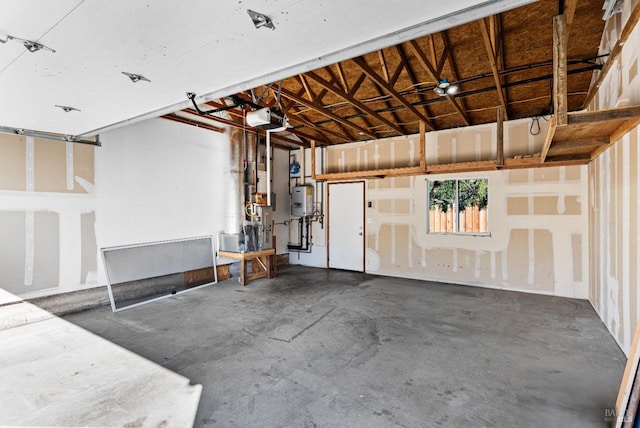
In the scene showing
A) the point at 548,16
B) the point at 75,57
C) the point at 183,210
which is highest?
the point at 548,16

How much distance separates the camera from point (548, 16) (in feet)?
10.4

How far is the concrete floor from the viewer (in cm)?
207

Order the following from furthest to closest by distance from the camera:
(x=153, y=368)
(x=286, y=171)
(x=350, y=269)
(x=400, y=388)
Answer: (x=286, y=171) < (x=350, y=269) < (x=153, y=368) < (x=400, y=388)

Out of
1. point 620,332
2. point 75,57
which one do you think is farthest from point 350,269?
point 75,57

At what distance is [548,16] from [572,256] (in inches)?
145

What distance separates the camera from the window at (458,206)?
563 cm

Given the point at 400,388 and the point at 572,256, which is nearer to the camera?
the point at 400,388

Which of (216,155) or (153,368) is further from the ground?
(216,155)

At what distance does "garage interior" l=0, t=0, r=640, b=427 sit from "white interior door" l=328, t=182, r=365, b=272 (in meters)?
0.07

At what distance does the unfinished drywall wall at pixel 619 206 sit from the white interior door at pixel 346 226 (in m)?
4.07

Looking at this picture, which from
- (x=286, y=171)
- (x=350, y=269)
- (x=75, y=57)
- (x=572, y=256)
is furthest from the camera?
(x=286, y=171)

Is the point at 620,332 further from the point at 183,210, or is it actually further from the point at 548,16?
the point at 183,210

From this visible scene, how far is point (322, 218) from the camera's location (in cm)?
741

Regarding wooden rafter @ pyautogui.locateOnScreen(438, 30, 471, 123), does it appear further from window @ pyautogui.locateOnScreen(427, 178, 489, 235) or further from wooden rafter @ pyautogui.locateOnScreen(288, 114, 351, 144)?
wooden rafter @ pyautogui.locateOnScreen(288, 114, 351, 144)
